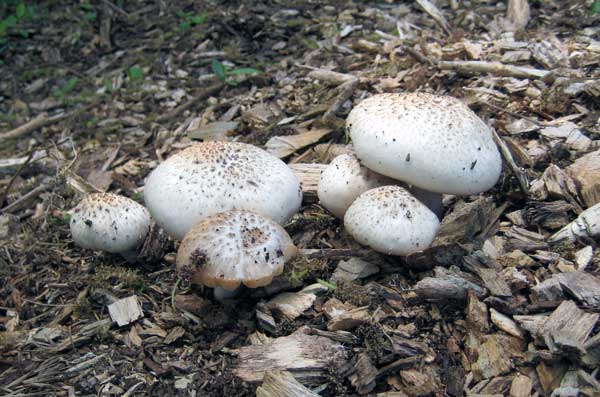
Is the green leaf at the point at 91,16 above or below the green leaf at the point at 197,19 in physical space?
below

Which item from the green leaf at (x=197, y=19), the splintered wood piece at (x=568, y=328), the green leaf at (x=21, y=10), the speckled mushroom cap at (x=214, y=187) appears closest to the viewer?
the splintered wood piece at (x=568, y=328)

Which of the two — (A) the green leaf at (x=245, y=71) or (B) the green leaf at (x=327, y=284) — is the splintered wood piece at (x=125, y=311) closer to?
(B) the green leaf at (x=327, y=284)

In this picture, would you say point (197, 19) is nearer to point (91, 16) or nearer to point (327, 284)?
point (91, 16)

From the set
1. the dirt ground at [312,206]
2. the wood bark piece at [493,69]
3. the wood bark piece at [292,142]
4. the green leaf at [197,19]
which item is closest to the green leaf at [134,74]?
the dirt ground at [312,206]

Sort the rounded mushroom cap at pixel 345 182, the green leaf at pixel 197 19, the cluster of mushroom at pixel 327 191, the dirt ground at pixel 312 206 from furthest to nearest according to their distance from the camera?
the green leaf at pixel 197 19 → the rounded mushroom cap at pixel 345 182 → the cluster of mushroom at pixel 327 191 → the dirt ground at pixel 312 206

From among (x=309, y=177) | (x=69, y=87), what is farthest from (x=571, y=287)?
(x=69, y=87)

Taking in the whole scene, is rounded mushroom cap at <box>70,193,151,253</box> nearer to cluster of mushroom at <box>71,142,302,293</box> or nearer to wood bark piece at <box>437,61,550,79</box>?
cluster of mushroom at <box>71,142,302,293</box>

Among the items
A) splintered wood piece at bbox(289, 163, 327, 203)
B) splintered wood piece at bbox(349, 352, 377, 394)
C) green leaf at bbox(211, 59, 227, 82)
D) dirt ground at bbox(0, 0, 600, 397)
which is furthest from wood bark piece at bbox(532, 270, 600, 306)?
green leaf at bbox(211, 59, 227, 82)
